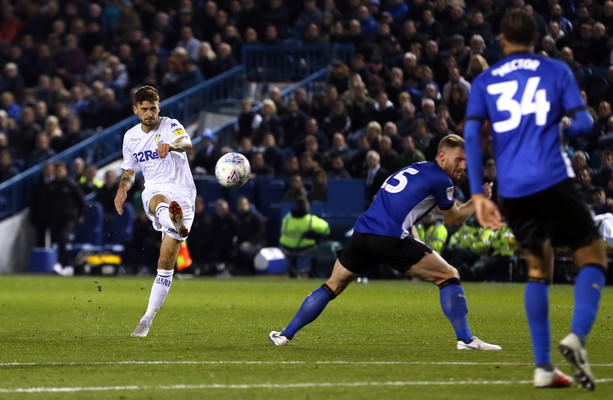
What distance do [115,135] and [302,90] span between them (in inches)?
204

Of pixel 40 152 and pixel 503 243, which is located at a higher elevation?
pixel 40 152

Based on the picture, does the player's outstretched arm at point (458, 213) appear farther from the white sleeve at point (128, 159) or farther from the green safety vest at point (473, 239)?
the green safety vest at point (473, 239)

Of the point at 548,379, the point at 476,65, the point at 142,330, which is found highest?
the point at 476,65

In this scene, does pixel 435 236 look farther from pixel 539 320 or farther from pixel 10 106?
pixel 539 320

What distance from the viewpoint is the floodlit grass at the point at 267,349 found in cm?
679

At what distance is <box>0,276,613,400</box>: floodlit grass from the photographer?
6.79m

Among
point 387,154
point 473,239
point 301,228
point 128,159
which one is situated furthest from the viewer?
point 301,228

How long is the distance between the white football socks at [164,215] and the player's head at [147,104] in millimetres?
820

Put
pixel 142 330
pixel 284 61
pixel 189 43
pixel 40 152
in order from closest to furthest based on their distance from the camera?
pixel 142 330 < pixel 40 152 < pixel 284 61 < pixel 189 43

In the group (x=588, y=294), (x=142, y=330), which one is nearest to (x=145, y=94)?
(x=142, y=330)

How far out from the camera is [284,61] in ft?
90.3

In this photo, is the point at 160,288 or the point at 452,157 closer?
the point at 452,157

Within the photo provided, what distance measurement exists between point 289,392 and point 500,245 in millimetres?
14146

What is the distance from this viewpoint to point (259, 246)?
76.5 feet
